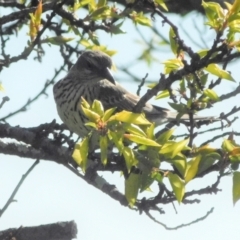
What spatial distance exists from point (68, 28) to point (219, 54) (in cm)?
241

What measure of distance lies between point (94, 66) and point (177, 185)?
13.7 ft

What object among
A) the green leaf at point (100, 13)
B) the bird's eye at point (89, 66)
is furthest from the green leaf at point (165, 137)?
the bird's eye at point (89, 66)

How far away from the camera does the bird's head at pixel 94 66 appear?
26.6ft

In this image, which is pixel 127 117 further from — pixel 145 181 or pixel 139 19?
pixel 139 19

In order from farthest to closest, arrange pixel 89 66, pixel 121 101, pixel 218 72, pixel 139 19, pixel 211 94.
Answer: pixel 89 66
pixel 121 101
pixel 139 19
pixel 211 94
pixel 218 72

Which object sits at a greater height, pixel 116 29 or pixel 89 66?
pixel 89 66

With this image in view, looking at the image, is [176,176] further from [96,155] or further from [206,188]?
[96,155]

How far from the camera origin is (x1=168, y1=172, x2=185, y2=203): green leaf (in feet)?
14.9

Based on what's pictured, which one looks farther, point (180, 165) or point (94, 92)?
point (94, 92)

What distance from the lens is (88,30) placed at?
21.8 ft

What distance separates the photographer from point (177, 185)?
4.57 meters

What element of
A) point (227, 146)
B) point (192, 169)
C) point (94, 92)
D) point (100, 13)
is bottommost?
point (192, 169)

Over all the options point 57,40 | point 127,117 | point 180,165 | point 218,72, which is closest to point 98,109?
point 127,117

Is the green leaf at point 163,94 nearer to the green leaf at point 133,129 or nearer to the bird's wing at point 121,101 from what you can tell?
the green leaf at point 133,129
